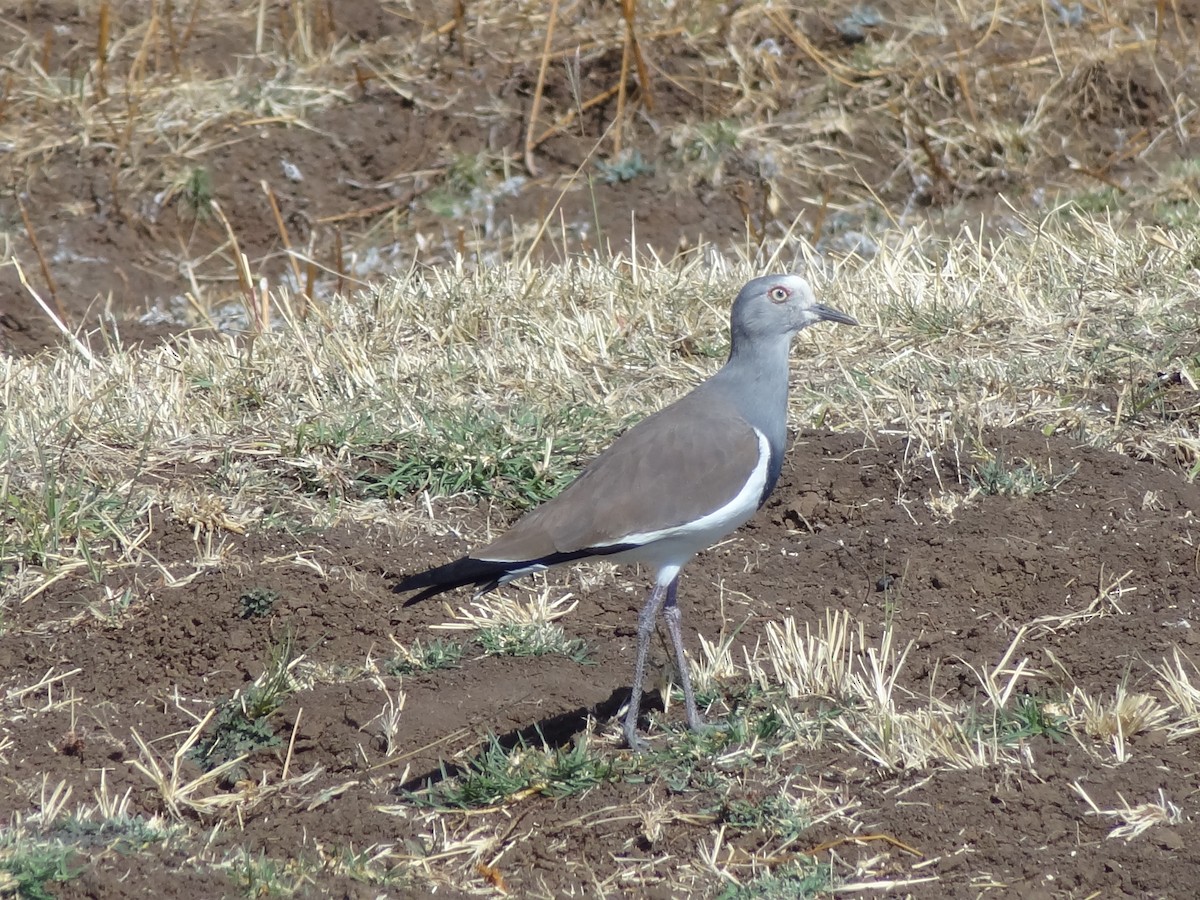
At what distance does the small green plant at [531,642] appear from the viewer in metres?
4.25

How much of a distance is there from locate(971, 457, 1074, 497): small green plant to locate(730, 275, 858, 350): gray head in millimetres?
697

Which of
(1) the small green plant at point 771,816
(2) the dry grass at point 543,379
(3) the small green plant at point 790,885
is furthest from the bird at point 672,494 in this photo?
(2) the dry grass at point 543,379

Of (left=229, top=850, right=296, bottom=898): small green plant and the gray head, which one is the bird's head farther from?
(left=229, top=850, right=296, bottom=898): small green plant

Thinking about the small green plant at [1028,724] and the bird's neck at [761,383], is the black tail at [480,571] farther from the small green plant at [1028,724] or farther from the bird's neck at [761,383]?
the small green plant at [1028,724]

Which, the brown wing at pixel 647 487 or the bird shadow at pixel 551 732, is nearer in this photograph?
the bird shadow at pixel 551 732

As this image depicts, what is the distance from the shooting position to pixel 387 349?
602 centimetres

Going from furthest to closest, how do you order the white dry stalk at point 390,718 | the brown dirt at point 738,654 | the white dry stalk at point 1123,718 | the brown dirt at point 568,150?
the brown dirt at point 568,150, the white dry stalk at point 390,718, the white dry stalk at point 1123,718, the brown dirt at point 738,654

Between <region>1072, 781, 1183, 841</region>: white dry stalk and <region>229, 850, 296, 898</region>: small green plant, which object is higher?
<region>1072, 781, 1183, 841</region>: white dry stalk

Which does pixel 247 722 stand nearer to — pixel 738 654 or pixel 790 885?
pixel 738 654

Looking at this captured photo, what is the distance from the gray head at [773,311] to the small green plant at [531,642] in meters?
0.96

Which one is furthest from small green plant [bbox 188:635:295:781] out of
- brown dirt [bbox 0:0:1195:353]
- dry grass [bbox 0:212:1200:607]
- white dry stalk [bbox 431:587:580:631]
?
brown dirt [bbox 0:0:1195:353]

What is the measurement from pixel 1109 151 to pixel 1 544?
6334 mm

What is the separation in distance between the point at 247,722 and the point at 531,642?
810 millimetres

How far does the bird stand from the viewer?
3.78m
